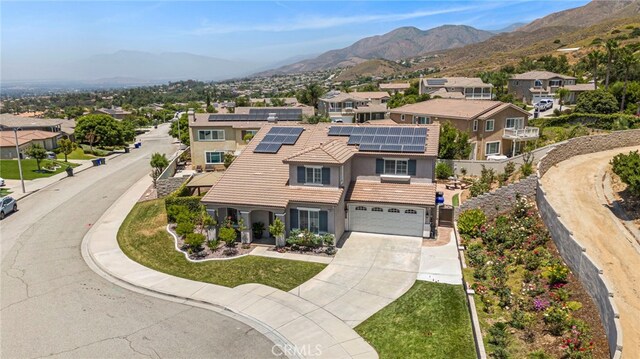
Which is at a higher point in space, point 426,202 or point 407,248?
point 426,202

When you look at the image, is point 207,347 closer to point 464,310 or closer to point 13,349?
point 13,349

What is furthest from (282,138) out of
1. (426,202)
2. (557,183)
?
(557,183)

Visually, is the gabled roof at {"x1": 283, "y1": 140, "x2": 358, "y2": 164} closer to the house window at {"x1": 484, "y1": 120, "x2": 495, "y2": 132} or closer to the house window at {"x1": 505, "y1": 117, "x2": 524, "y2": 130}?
the house window at {"x1": 484, "y1": 120, "x2": 495, "y2": 132}

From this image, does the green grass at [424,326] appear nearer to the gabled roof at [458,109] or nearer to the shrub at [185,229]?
the shrub at [185,229]

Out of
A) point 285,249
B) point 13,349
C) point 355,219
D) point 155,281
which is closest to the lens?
point 13,349

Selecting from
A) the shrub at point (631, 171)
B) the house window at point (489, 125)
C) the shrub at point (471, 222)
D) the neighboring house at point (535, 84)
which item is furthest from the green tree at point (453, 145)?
the neighboring house at point (535, 84)

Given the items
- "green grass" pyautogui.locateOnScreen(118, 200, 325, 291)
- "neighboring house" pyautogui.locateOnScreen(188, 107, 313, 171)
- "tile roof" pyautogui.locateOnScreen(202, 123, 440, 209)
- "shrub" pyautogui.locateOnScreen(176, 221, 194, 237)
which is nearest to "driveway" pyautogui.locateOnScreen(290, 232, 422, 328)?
"green grass" pyautogui.locateOnScreen(118, 200, 325, 291)

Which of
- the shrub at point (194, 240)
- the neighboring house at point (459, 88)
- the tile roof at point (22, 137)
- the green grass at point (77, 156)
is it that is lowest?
the green grass at point (77, 156)
